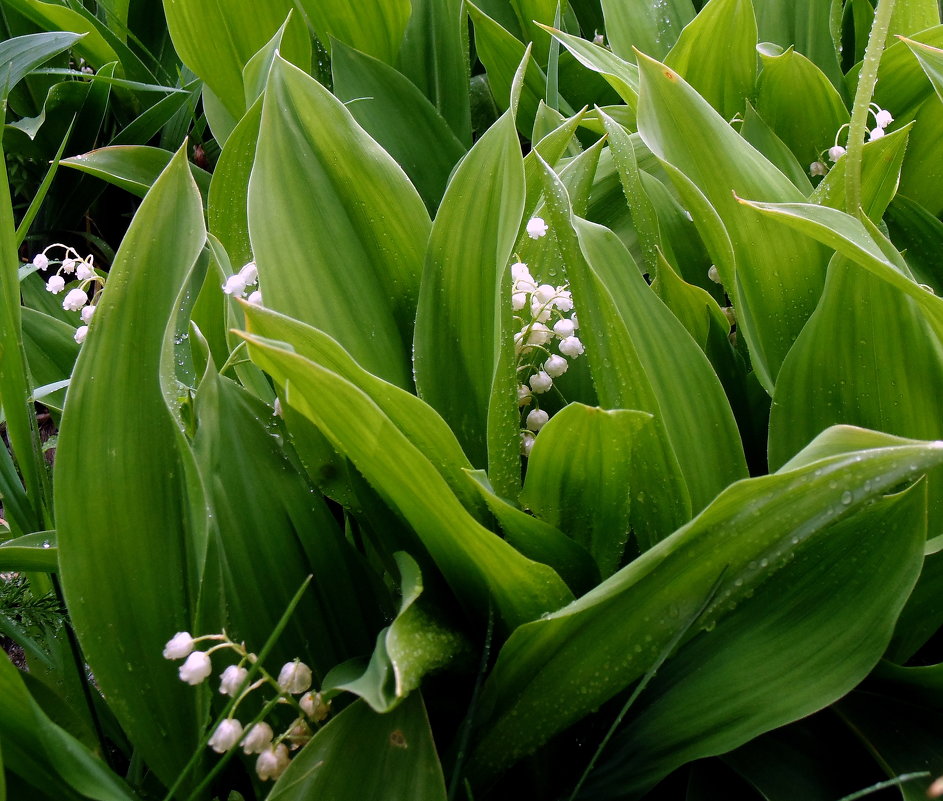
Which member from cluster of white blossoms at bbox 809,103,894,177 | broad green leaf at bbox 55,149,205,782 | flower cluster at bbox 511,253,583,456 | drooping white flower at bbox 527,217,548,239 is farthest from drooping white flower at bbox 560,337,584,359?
cluster of white blossoms at bbox 809,103,894,177

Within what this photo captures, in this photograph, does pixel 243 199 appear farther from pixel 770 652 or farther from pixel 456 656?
pixel 770 652

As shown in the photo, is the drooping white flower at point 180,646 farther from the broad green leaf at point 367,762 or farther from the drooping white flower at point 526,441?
the drooping white flower at point 526,441

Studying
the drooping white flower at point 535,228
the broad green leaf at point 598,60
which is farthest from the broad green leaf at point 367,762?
the broad green leaf at point 598,60

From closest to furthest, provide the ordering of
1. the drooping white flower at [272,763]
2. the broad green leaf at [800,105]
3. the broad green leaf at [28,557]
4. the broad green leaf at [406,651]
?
the broad green leaf at [406,651]
the drooping white flower at [272,763]
the broad green leaf at [28,557]
the broad green leaf at [800,105]

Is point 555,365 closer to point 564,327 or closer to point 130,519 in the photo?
point 564,327

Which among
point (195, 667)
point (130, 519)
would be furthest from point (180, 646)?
point (130, 519)

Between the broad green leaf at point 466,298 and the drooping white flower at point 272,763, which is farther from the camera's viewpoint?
the broad green leaf at point 466,298

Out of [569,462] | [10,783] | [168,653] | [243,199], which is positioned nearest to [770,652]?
[569,462]
